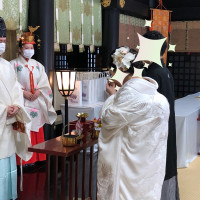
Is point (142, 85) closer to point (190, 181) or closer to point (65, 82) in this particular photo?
point (65, 82)

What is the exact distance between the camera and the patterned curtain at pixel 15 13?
195 inches

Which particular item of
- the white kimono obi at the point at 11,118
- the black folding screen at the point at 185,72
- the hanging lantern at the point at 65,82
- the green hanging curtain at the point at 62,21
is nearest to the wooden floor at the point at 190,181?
the hanging lantern at the point at 65,82

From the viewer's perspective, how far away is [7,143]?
11.8 feet

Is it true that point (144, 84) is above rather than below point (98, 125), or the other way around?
above

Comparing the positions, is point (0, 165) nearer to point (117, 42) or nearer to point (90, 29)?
point (90, 29)

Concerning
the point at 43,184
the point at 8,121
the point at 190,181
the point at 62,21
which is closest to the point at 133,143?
the point at 8,121

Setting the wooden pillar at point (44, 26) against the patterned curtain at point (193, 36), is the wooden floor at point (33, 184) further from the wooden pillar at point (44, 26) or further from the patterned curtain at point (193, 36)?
the patterned curtain at point (193, 36)

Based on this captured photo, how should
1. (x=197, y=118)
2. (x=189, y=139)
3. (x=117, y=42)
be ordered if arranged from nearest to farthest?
(x=189, y=139) < (x=197, y=118) < (x=117, y=42)

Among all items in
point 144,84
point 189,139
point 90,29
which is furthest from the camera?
point 90,29

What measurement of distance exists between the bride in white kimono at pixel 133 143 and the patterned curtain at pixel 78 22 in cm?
373

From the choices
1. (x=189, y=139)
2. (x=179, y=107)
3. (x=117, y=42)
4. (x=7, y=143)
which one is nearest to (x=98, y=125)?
(x=7, y=143)

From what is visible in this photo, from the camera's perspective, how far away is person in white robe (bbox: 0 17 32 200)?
11.6ft

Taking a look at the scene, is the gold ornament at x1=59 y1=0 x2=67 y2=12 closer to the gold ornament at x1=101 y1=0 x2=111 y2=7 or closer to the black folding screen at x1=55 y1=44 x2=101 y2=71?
the gold ornament at x1=101 y1=0 x2=111 y2=7

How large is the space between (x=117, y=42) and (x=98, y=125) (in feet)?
15.0
